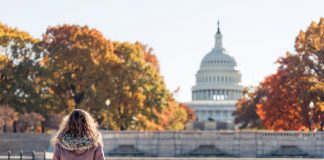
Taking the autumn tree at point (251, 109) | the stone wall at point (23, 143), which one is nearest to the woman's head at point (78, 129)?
the stone wall at point (23, 143)

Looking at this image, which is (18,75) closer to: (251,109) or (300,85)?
(300,85)

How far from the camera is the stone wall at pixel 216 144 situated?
50844 mm

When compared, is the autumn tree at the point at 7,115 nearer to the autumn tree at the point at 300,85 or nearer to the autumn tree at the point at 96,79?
the autumn tree at the point at 96,79

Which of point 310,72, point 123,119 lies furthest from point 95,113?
point 310,72

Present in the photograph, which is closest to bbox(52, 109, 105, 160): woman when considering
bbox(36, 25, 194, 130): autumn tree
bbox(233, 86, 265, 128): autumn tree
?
bbox(36, 25, 194, 130): autumn tree

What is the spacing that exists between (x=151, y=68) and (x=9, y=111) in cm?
1591

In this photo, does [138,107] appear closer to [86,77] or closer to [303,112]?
[86,77]

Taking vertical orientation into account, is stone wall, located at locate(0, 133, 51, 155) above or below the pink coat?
above

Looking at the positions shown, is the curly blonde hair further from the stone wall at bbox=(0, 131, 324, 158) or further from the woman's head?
the stone wall at bbox=(0, 131, 324, 158)

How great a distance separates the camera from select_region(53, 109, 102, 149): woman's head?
8.09m

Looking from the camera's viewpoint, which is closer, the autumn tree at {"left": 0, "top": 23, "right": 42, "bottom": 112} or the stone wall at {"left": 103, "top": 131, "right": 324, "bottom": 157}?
the stone wall at {"left": 103, "top": 131, "right": 324, "bottom": 157}

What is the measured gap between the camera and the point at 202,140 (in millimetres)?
52219

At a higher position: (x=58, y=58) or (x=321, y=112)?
(x=58, y=58)

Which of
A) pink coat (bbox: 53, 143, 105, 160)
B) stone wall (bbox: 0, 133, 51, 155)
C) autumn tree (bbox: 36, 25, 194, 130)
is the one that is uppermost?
autumn tree (bbox: 36, 25, 194, 130)
